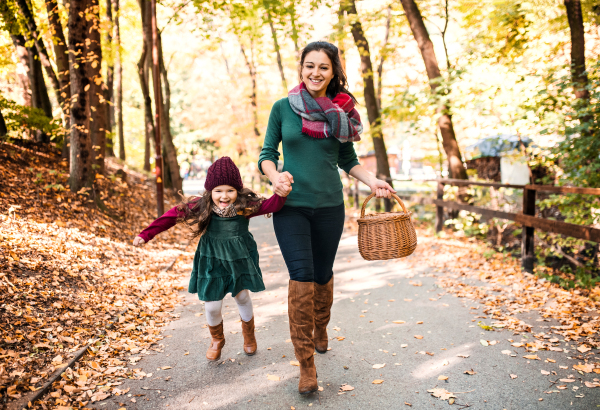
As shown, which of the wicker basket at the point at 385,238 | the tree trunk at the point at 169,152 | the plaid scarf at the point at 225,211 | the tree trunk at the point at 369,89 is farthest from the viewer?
the tree trunk at the point at 169,152

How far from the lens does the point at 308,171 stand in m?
3.14

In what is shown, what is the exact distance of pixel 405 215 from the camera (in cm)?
344

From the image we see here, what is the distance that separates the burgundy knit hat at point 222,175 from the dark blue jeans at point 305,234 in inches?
22.6

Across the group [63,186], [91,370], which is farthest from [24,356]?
[63,186]

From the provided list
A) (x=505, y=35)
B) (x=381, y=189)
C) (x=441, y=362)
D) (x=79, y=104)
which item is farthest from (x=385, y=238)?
(x=505, y=35)

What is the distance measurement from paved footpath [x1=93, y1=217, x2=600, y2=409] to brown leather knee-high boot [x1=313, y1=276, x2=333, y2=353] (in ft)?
0.54

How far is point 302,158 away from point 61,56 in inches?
341

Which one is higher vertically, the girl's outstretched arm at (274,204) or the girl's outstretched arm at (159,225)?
the girl's outstretched arm at (274,204)

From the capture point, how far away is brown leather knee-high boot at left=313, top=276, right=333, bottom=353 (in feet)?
11.6

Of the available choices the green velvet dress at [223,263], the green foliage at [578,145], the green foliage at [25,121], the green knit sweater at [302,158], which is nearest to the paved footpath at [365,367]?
the green velvet dress at [223,263]

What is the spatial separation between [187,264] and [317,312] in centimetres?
481

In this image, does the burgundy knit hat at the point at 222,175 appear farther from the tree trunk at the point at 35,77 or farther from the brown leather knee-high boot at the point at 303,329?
the tree trunk at the point at 35,77

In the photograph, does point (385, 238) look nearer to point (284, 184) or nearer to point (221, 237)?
point (284, 184)

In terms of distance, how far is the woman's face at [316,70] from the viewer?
317cm
